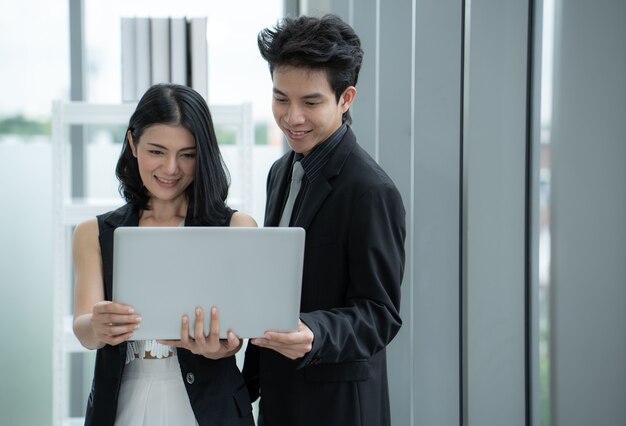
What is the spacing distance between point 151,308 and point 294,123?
47 cm

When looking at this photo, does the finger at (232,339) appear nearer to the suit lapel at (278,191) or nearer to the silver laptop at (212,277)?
the silver laptop at (212,277)

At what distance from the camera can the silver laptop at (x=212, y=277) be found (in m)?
1.12

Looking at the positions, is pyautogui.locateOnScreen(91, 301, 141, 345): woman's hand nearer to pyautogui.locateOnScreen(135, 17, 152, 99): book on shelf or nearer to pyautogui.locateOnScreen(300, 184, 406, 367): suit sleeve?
pyautogui.locateOnScreen(300, 184, 406, 367): suit sleeve

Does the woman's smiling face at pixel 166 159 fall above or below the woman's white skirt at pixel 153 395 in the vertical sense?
above

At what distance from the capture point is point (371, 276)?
1.29m

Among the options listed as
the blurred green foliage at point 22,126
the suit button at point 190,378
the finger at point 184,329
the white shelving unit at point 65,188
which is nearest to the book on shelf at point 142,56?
the white shelving unit at point 65,188

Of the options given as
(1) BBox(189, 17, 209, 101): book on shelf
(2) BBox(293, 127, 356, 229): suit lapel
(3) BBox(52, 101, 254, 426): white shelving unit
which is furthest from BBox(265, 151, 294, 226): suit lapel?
(1) BBox(189, 17, 209, 101): book on shelf

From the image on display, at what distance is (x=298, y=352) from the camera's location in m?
1.18

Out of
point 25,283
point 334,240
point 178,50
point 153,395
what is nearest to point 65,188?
point 178,50

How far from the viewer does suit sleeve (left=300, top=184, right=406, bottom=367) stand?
127 cm

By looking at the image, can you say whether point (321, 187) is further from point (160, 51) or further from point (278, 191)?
point (160, 51)

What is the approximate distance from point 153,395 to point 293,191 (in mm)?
484

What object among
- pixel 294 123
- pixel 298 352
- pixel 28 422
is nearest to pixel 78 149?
pixel 28 422

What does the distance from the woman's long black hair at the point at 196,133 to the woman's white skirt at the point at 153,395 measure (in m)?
0.28
